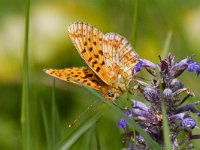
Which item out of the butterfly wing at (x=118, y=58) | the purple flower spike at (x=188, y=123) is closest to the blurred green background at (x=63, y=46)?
the butterfly wing at (x=118, y=58)

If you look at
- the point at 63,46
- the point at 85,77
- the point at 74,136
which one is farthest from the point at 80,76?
the point at 63,46

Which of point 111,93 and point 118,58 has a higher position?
point 118,58

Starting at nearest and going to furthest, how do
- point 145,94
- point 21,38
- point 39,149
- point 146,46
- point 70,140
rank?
point 70,140 → point 145,94 → point 39,149 → point 146,46 → point 21,38

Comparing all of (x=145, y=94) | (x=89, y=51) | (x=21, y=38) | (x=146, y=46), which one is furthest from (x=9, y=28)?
(x=145, y=94)

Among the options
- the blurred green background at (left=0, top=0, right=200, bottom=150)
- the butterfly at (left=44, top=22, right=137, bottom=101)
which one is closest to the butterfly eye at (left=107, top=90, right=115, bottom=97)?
the butterfly at (left=44, top=22, right=137, bottom=101)

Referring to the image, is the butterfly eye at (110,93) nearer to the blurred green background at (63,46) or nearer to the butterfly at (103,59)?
the butterfly at (103,59)

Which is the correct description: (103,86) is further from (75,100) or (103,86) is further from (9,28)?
(9,28)

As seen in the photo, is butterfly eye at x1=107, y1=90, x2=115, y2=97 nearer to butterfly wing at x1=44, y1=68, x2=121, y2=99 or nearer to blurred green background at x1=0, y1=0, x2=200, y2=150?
butterfly wing at x1=44, y1=68, x2=121, y2=99

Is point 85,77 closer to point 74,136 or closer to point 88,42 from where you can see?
point 88,42
